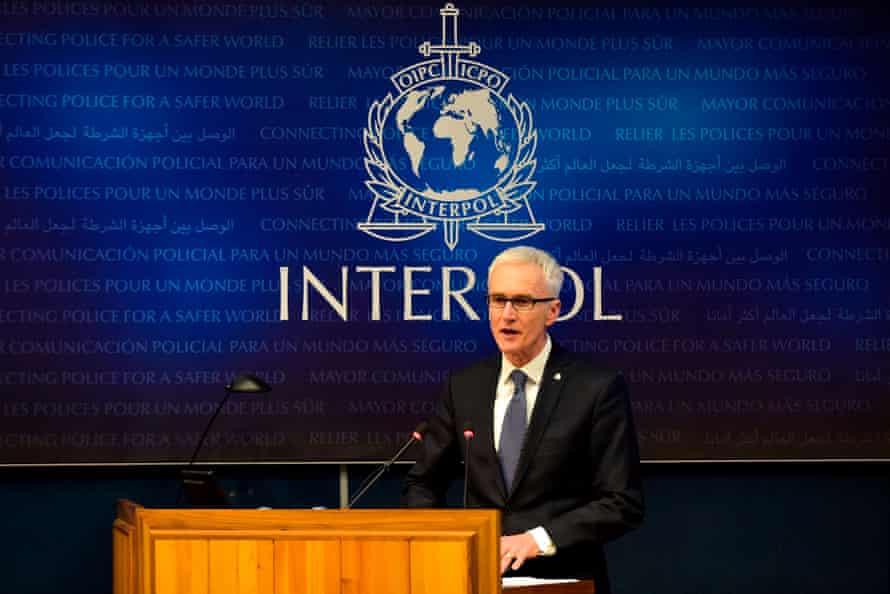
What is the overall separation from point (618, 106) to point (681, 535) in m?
1.63

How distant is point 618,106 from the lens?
5285 millimetres

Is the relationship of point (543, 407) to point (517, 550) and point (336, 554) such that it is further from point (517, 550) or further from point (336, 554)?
point (336, 554)

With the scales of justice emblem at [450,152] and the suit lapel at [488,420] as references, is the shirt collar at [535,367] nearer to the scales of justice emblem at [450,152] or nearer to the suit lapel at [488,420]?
the suit lapel at [488,420]

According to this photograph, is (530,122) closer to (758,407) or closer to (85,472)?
(758,407)

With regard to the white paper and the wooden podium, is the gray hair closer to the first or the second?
the white paper

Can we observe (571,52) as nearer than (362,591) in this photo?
No

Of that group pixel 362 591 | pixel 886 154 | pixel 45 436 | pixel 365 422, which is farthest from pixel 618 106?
pixel 362 591

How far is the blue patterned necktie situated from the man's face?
9 cm

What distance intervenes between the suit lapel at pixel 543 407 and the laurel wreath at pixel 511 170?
1.43 metres

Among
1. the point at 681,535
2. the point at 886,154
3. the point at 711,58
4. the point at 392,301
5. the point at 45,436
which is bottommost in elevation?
the point at 681,535

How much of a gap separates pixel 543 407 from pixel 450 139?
1.68 metres

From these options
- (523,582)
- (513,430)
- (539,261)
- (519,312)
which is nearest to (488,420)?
(513,430)

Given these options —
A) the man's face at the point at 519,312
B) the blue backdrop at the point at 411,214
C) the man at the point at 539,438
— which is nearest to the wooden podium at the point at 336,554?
the man at the point at 539,438

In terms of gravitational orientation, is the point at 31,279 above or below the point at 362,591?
above
